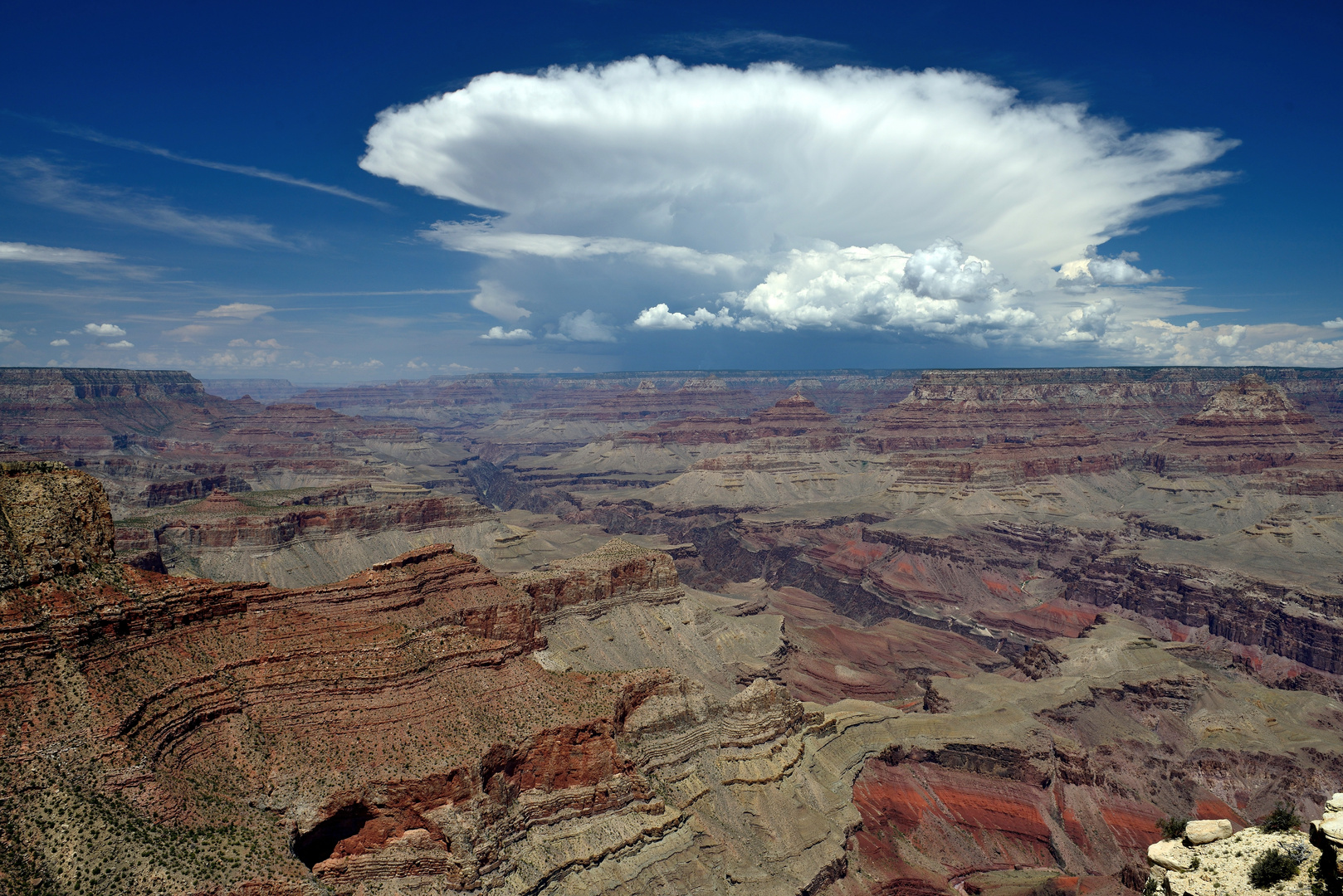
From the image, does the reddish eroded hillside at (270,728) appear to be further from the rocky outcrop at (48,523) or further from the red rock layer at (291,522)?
the red rock layer at (291,522)

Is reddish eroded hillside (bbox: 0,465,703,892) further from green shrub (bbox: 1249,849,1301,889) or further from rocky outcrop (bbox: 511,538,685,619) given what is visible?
green shrub (bbox: 1249,849,1301,889)

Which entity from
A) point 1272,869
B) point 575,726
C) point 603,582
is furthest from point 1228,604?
point 1272,869

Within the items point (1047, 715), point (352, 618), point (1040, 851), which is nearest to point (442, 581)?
point (352, 618)

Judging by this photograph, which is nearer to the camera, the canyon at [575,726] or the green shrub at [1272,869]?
the green shrub at [1272,869]

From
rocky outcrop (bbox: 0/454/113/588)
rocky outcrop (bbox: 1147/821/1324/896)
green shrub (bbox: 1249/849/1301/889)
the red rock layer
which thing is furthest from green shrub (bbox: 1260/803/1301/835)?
the red rock layer

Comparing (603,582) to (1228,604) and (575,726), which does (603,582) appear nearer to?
(575,726)

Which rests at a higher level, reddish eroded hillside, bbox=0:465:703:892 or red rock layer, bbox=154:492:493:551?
reddish eroded hillside, bbox=0:465:703:892

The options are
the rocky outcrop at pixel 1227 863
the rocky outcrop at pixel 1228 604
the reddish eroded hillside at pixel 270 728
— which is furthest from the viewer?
the rocky outcrop at pixel 1228 604

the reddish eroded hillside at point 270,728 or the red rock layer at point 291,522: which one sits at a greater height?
the reddish eroded hillside at point 270,728

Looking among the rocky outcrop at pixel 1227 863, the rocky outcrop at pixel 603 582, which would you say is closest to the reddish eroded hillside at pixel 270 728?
the rocky outcrop at pixel 603 582
